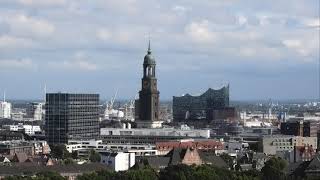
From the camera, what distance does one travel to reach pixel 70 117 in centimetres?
16000

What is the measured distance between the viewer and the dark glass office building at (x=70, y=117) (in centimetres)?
15812

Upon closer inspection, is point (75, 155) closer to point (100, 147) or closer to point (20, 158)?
point (100, 147)

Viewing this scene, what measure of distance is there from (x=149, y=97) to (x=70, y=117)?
14.5 m

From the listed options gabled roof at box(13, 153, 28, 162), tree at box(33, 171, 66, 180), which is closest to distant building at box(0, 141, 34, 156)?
gabled roof at box(13, 153, 28, 162)

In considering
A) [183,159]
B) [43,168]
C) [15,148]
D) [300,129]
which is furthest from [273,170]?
[300,129]

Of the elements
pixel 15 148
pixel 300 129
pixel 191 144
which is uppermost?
pixel 300 129

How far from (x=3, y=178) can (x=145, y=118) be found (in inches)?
3542

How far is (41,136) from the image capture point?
166 meters

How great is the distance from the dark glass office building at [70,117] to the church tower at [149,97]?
8552 mm

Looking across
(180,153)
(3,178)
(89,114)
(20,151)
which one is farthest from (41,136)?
(3,178)

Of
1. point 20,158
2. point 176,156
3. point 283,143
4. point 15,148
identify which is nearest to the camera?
point 176,156

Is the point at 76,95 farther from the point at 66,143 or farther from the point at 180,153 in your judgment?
the point at 180,153

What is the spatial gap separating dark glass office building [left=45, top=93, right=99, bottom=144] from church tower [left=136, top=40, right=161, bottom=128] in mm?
8552

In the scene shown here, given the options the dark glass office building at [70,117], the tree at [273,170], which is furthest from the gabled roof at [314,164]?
the dark glass office building at [70,117]
